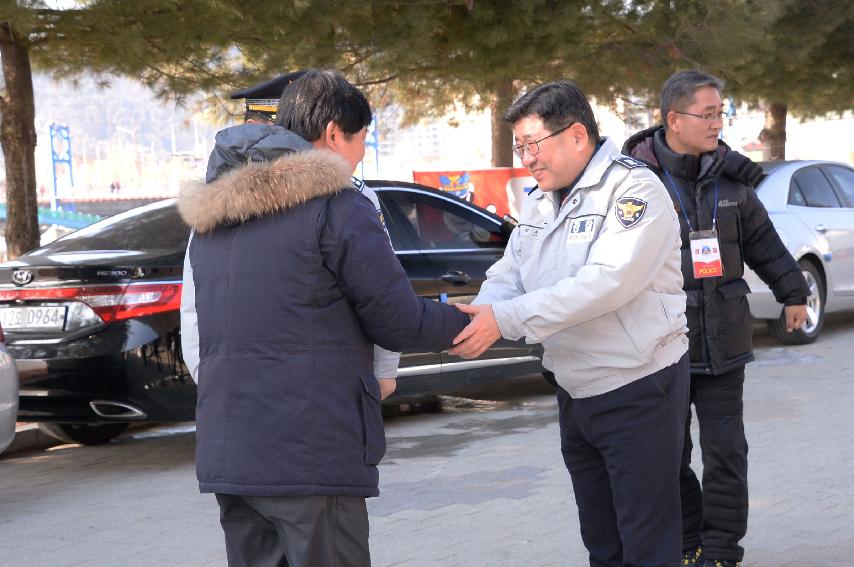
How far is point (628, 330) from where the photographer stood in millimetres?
3328

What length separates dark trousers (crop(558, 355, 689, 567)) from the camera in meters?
3.36

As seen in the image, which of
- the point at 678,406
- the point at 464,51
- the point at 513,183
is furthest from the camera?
the point at 513,183

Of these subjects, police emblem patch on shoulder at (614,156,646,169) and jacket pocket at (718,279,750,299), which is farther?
jacket pocket at (718,279,750,299)

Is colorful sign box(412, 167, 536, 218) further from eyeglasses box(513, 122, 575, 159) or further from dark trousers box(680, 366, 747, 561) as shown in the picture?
eyeglasses box(513, 122, 575, 159)

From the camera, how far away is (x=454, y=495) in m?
5.91

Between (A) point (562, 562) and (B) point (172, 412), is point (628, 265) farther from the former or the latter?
(B) point (172, 412)

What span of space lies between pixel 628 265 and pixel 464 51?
9.39 meters

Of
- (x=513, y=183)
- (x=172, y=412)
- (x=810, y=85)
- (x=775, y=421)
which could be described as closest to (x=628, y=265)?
(x=172, y=412)

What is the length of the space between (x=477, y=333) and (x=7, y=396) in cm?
361

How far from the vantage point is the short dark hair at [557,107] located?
11.0 ft

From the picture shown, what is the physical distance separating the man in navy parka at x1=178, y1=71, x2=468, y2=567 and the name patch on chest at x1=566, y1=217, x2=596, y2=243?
67cm

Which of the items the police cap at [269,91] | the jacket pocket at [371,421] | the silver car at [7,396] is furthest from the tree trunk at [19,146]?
the jacket pocket at [371,421]

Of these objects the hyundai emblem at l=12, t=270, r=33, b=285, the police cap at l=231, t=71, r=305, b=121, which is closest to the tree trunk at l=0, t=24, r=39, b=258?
the hyundai emblem at l=12, t=270, r=33, b=285

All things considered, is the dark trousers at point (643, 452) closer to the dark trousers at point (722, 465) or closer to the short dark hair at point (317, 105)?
the dark trousers at point (722, 465)
